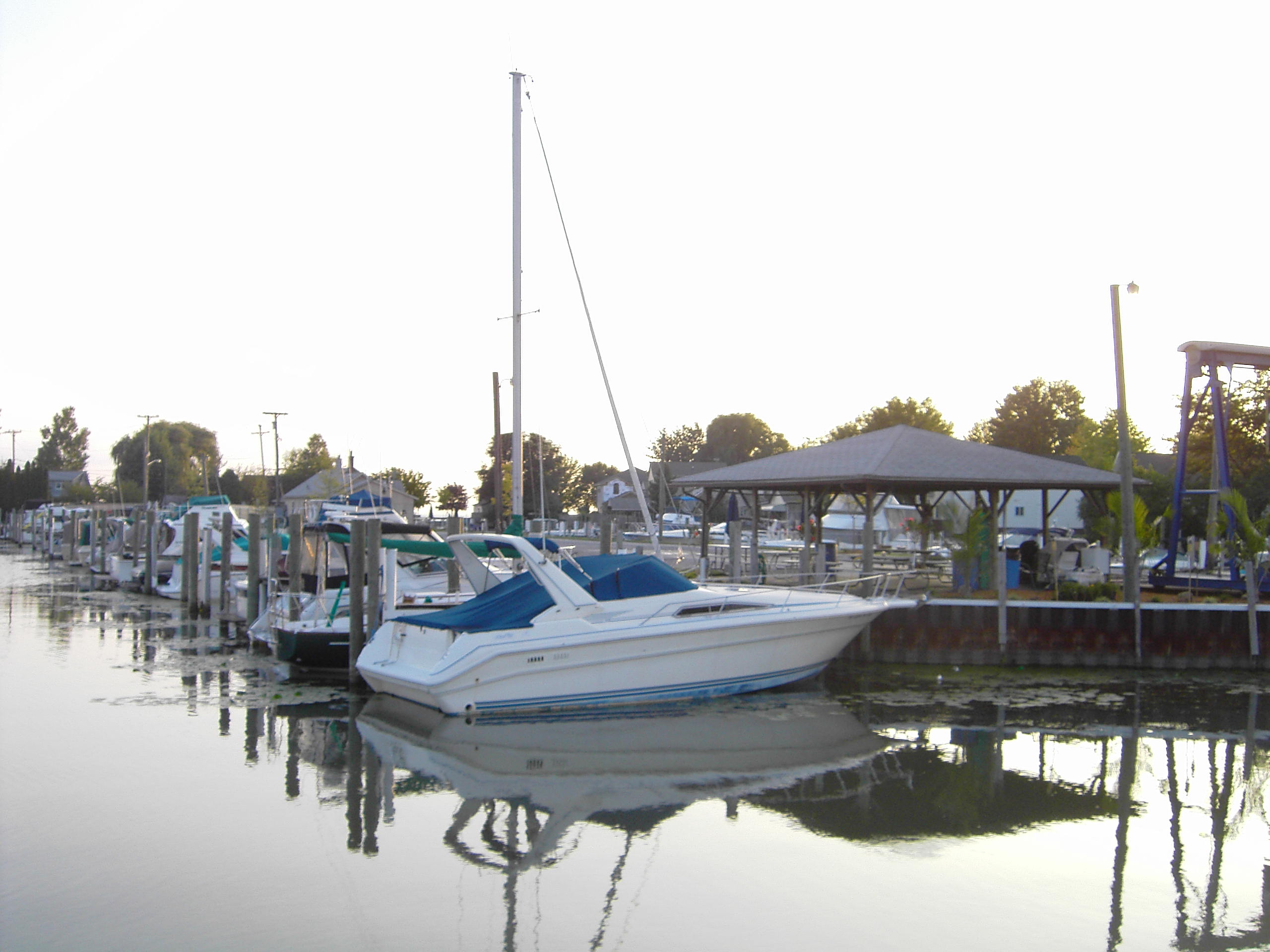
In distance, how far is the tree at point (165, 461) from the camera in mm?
90750

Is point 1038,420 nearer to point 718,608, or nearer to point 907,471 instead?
point 907,471

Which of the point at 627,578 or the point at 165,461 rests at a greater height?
the point at 165,461

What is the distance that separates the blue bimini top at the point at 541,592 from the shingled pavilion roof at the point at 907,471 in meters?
5.48

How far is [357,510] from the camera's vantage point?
22875mm

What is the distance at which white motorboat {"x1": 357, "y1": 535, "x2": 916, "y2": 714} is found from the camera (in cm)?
1271

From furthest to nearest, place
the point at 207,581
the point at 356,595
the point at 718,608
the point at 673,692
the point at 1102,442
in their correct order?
1. the point at 1102,442
2. the point at 207,581
3. the point at 356,595
4. the point at 718,608
5. the point at 673,692

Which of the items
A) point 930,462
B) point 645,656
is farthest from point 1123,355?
point 645,656

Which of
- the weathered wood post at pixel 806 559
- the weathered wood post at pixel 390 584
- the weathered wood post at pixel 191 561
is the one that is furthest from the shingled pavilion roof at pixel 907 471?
the weathered wood post at pixel 191 561

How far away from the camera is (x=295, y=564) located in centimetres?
1723

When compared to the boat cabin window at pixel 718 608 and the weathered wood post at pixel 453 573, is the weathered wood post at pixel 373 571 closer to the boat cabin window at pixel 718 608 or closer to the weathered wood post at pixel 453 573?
the weathered wood post at pixel 453 573

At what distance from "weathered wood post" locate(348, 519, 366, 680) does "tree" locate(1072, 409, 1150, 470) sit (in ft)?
117

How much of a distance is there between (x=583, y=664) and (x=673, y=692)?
1.33 metres

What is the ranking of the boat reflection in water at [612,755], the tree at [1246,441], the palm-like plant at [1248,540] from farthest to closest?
the tree at [1246,441]
the palm-like plant at [1248,540]
the boat reflection in water at [612,755]

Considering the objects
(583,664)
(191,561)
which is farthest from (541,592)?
(191,561)
